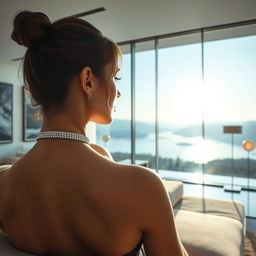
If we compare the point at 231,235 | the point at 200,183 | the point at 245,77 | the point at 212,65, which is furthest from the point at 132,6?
the point at 200,183

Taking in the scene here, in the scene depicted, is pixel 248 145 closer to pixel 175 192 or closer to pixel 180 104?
pixel 180 104

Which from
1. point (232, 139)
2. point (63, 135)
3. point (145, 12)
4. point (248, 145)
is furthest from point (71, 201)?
point (232, 139)

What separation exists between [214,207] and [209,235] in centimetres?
88

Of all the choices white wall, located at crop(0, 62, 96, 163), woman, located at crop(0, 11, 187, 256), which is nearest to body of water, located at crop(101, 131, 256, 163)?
white wall, located at crop(0, 62, 96, 163)

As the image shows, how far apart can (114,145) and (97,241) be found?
17.7 ft

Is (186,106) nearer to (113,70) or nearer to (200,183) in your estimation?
(200,183)

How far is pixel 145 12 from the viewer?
11.1 ft

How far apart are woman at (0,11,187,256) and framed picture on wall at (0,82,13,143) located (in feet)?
19.3

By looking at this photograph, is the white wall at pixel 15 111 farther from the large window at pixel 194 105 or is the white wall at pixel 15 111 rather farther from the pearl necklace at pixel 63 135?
the pearl necklace at pixel 63 135

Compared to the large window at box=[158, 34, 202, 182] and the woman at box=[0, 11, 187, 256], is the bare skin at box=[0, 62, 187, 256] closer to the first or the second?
the woman at box=[0, 11, 187, 256]

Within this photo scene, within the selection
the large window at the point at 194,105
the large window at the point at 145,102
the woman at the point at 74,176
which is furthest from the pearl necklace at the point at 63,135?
the large window at the point at 145,102

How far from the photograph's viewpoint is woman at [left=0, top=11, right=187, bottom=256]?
49 cm

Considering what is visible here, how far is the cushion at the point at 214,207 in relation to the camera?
7.68ft

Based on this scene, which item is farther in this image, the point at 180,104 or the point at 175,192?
the point at 180,104
